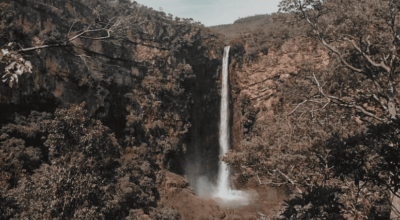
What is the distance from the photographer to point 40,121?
2242cm

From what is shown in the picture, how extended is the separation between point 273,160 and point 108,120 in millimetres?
18533

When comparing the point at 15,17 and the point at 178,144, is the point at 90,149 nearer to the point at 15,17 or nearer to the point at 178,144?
the point at 15,17

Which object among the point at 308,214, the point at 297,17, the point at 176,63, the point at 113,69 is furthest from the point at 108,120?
the point at 308,214

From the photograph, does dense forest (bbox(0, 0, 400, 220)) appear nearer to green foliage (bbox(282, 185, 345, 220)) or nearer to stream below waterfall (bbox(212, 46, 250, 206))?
green foliage (bbox(282, 185, 345, 220))

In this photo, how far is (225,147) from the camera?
3416 cm

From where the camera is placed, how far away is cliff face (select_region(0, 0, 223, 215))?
23.1 meters

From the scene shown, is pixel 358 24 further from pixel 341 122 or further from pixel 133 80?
pixel 133 80

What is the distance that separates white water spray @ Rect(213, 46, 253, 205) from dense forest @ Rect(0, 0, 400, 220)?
2.92 ft

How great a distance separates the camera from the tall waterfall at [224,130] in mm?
32906

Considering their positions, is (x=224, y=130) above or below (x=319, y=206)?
above

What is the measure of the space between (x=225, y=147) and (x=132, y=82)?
12.2 metres

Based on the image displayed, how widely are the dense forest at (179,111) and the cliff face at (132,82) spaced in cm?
12

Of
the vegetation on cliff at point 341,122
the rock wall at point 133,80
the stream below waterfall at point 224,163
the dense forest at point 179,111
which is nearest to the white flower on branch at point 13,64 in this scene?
the dense forest at point 179,111

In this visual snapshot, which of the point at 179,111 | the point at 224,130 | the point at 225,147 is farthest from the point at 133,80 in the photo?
the point at 225,147
